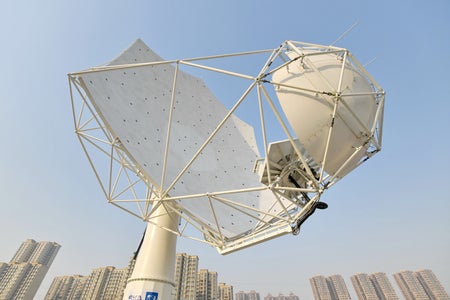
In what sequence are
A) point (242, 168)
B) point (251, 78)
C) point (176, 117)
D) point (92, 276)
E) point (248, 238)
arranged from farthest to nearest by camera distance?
point (92, 276), point (242, 168), point (176, 117), point (248, 238), point (251, 78)

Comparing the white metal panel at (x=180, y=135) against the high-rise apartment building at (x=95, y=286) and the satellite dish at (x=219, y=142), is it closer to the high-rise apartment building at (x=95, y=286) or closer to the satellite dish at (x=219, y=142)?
the satellite dish at (x=219, y=142)

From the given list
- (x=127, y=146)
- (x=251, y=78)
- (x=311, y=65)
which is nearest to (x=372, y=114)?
(x=311, y=65)

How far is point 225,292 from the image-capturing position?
10919cm

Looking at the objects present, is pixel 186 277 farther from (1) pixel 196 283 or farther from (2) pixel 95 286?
(2) pixel 95 286

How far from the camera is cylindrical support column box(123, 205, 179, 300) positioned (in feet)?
37.2

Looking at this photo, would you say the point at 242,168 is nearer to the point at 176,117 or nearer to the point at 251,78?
the point at 176,117

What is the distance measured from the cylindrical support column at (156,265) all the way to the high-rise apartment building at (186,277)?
70.8 m

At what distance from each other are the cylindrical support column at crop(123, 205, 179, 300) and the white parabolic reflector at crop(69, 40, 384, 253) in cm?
82

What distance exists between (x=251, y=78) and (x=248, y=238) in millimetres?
7171

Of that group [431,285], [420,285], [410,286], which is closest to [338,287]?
[410,286]

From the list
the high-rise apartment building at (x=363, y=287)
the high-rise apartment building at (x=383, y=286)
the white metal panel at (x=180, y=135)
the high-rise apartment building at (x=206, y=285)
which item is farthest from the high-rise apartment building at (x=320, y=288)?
the white metal panel at (x=180, y=135)

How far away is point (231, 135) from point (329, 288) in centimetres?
16088

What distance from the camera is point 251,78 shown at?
8227 millimetres

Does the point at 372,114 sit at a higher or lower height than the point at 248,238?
higher
